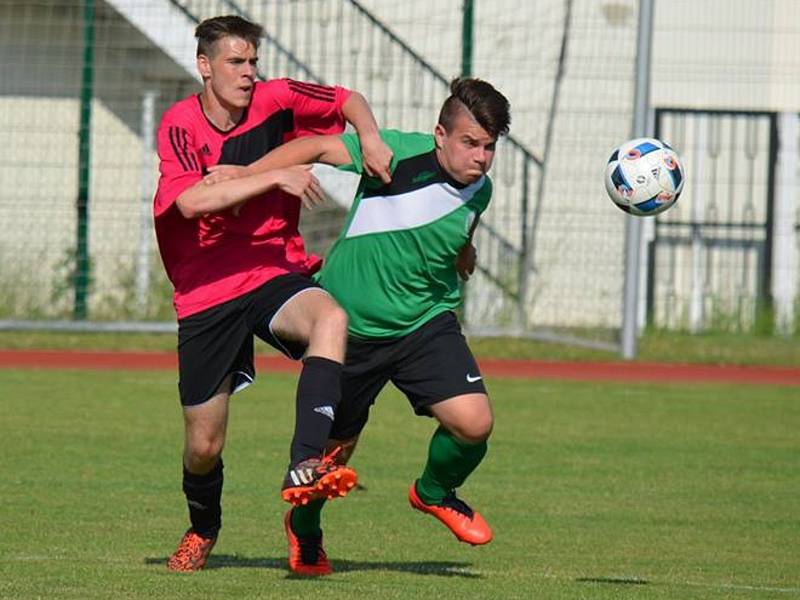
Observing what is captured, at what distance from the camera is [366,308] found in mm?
6805

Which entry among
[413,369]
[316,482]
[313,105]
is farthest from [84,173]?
[316,482]

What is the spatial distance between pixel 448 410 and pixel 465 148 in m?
1.01

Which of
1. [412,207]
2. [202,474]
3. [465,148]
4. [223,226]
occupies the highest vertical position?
[465,148]

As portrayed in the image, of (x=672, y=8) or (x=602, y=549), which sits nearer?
(x=602, y=549)

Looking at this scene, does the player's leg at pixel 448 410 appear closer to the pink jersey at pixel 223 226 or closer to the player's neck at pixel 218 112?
the pink jersey at pixel 223 226

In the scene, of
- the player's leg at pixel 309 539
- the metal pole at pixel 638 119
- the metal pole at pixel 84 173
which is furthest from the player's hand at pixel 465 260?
the metal pole at pixel 84 173

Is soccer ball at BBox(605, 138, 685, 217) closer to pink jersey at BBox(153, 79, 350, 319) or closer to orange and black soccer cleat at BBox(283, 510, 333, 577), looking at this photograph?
pink jersey at BBox(153, 79, 350, 319)

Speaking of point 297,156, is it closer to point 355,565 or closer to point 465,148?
point 465,148

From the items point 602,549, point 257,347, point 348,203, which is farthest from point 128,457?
point 348,203

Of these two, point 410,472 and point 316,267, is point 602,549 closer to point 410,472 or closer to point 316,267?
point 316,267

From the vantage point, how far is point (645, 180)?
7.57 m

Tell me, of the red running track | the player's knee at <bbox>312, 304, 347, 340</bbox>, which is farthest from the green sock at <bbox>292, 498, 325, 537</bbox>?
the red running track

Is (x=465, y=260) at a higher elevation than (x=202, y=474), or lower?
higher

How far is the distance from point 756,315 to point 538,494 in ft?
34.8
